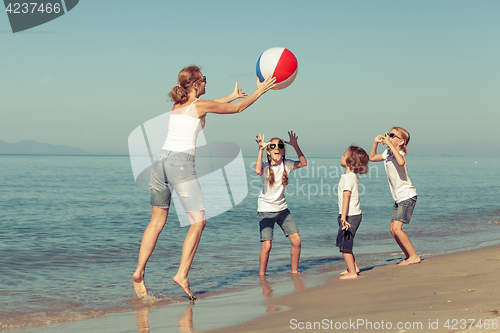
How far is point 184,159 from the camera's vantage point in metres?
4.35

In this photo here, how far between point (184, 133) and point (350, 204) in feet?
7.52

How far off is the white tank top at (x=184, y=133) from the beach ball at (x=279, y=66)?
1516 millimetres

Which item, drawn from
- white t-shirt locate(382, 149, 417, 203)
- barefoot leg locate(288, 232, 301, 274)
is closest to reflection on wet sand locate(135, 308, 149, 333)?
barefoot leg locate(288, 232, 301, 274)

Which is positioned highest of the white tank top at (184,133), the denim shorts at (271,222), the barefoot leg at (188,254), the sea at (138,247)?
the white tank top at (184,133)

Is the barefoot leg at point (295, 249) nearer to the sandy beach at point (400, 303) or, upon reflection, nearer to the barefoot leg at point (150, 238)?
the sandy beach at point (400, 303)

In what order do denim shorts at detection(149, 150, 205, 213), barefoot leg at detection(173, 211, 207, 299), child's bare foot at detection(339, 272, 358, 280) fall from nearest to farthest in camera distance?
denim shorts at detection(149, 150, 205, 213)
barefoot leg at detection(173, 211, 207, 299)
child's bare foot at detection(339, 272, 358, 280)

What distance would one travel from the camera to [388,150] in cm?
592

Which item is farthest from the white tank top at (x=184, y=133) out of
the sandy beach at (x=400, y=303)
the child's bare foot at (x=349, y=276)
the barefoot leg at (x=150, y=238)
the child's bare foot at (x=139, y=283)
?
the child's bare foot at (x=349, y=276)

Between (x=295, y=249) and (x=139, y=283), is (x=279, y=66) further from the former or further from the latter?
(x=139, y=283)

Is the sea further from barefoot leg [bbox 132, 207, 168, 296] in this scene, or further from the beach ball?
the beach ball

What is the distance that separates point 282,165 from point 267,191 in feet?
1.32

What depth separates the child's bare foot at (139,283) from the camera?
14.8 feet

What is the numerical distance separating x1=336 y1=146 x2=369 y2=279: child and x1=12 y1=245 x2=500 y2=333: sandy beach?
0.29 meters

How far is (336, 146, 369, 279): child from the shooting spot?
5.21m
